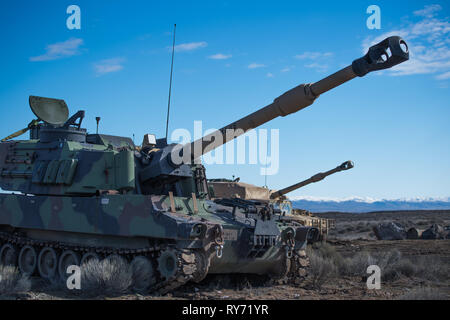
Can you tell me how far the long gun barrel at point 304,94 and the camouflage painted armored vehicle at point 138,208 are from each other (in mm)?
20

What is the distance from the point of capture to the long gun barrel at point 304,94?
28.9 ft

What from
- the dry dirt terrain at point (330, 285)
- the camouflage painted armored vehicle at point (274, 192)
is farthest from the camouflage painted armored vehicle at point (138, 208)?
the camouflage painted armored vehicle at point (274, 192)

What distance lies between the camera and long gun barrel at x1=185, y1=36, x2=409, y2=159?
8820mm

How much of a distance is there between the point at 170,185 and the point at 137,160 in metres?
0.99

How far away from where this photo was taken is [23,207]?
43.8 ft

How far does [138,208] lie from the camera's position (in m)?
10.9

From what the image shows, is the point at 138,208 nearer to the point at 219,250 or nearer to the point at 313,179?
the point at 219,250

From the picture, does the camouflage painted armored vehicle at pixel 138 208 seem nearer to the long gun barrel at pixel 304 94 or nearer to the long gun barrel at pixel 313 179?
the long gun barrel at pixel 304 94

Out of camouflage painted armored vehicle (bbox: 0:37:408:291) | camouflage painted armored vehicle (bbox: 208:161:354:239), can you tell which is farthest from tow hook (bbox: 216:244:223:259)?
camouflage painted armored vehicle (bbox: 208:161:354:239)

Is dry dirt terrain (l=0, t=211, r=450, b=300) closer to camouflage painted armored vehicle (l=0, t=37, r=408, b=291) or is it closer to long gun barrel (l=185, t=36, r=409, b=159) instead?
camouflage painted armored vehicle (l=0, t=37, r=408, b=291)

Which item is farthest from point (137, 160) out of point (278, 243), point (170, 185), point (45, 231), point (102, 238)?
point (278, 243)

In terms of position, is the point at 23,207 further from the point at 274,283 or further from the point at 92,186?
the point at 274,283

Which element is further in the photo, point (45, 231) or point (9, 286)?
point (45, 231)

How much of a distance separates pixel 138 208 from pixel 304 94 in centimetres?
395
